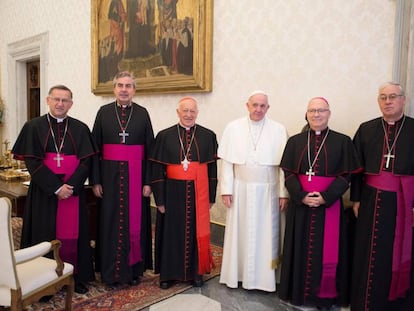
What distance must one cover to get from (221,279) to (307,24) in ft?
8.84

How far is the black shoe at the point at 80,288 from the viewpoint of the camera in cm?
349

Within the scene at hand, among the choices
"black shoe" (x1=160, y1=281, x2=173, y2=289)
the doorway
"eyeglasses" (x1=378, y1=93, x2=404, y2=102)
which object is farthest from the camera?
the doorway

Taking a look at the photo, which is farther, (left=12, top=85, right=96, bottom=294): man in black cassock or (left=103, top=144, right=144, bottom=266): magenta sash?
(left=103, top=144, right=144, bottom=266): magenta sash

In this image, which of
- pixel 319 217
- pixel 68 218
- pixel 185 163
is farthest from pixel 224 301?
pixel 68 218

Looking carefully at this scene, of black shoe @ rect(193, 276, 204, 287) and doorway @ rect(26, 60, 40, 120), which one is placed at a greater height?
doorway @ rect(26, 60, 40, 120)

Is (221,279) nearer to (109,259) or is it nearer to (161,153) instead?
(109,259)

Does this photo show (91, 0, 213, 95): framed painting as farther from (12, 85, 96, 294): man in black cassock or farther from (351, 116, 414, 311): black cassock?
(351, 116, 414, 311): black cassock

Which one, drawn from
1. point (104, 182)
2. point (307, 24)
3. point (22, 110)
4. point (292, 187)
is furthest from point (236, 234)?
point (22, 110)

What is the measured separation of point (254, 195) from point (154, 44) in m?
3.21

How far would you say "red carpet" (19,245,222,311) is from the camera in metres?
3.23

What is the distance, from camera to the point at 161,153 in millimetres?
3588

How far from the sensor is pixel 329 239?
3146 millimetres

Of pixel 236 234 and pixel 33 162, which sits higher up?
pixel 33 162

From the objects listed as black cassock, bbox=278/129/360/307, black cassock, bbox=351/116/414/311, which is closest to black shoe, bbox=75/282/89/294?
black cassock, bbox=278/129/360/307
